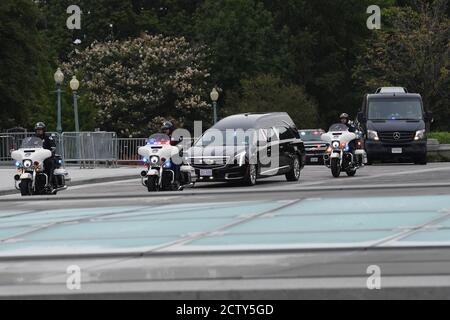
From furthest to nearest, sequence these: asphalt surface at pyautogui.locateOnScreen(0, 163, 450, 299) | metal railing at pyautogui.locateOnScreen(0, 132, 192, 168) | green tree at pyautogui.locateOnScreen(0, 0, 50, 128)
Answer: green tree at pyautogui.locateOnScreen(0, 0, 50, 128) < metal railing at pyautogui.locateOnScreen(0, 132, 192, 168) < asphalt surface at pyautogui.locateOnScreen(0, 163, 450, 299)

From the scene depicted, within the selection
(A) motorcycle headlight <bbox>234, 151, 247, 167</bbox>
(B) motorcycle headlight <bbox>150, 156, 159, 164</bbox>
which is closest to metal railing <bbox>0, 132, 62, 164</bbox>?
(A) motorcycle headlight <bbox>234, 151, 247, 167</bbox>

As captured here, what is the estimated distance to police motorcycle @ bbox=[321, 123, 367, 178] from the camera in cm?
2894

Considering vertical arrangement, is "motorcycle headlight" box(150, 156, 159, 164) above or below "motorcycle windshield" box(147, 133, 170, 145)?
below

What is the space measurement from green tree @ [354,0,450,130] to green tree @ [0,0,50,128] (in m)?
19.2

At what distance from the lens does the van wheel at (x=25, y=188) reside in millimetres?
25359

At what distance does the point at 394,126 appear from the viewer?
124 feet

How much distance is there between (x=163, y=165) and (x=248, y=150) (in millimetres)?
2461

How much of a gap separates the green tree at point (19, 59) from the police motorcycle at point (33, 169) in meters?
30.3

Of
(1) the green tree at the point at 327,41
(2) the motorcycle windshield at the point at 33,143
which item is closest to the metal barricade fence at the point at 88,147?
(2) the motorcycle windshield at the point at 33,143

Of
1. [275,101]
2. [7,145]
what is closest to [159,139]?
[7,145]

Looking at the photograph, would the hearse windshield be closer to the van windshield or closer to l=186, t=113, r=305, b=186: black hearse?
l=186, t=113, r=305, b=186: black hearse

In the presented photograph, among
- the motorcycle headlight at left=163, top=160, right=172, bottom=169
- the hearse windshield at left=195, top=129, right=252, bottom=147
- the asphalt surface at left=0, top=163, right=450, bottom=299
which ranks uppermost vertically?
the hearse windshield at left=195, top=129, right=252, bottom=147

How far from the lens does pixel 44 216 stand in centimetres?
1650

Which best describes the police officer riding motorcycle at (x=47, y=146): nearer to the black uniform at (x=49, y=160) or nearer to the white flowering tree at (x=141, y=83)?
the black uniform at (x=49, y=160)
